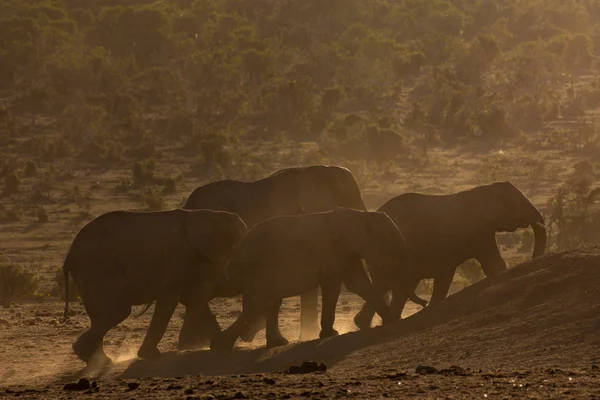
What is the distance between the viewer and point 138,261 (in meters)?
14.1

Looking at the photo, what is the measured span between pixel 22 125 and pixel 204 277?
27.7 m

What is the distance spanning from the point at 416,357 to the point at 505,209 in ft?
14.7

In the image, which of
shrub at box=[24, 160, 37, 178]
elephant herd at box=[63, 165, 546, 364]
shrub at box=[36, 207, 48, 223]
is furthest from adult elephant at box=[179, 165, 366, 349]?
shrub at box=[24, 160, 37, 178]

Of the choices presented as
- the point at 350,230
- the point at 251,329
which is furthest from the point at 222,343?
the point at 350,230

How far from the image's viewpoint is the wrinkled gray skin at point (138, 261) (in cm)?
1399

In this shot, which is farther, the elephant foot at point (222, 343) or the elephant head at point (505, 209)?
the elephant head at point (505, 209)

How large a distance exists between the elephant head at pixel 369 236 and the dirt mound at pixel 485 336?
0.82m

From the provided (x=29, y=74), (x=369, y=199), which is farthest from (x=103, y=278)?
(x=29, y=74)

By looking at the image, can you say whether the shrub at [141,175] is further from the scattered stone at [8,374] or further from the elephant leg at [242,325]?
the scattered stone at [8,374]

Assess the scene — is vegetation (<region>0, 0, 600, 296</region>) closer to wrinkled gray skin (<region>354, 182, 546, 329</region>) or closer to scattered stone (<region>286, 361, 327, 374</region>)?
wrinkled gray skin (<region>354, 182, 546, 329</region>)

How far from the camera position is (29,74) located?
4950cm

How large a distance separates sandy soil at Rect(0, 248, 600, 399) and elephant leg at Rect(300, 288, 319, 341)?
0.48m

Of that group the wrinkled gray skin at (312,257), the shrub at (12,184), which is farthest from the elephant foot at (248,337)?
the shrub at (12,184)

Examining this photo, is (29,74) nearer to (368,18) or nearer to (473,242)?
(368,18)
